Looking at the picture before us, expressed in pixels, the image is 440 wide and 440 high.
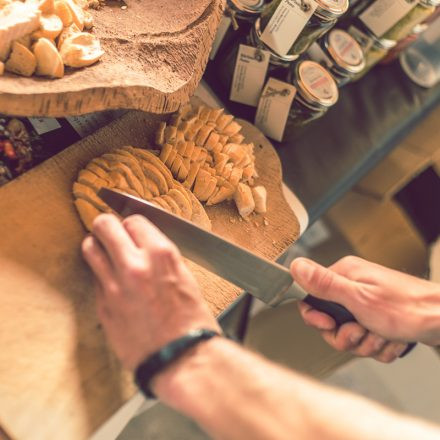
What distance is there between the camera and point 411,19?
4.33ft

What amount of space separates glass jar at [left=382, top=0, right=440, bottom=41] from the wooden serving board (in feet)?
3.11

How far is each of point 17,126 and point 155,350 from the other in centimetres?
57

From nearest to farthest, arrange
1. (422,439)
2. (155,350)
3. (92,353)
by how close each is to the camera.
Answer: (422,439)
(155,350)
(92,353)

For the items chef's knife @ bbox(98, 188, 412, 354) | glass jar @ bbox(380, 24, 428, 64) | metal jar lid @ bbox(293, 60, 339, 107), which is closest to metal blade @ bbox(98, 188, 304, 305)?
chef's knife @ bbox(98, 188, 412, 354)

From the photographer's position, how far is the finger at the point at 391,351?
953mm

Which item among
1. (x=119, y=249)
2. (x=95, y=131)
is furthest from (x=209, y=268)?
(x=95, y=131)

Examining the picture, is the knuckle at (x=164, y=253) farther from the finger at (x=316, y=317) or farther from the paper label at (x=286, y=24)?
the paper label at (x=286, y=24)

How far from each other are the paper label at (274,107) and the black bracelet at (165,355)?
775 millimetres

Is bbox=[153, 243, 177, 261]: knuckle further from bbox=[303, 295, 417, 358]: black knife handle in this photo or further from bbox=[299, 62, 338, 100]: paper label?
bbox=[299, 62, 338, 100]: paper label

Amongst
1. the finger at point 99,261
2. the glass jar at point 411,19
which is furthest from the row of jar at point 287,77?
the finger at point 99,261

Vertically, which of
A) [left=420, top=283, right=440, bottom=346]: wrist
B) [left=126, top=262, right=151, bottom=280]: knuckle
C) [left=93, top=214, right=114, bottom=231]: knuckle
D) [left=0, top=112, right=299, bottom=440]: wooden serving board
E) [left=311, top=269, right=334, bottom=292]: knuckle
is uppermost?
[left=420, top=283, right=440, bottom=346]: wrist

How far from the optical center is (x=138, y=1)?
98cm

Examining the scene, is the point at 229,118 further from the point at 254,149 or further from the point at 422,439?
the point at 422,439

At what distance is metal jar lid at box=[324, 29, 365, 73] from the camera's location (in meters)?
1.25
